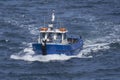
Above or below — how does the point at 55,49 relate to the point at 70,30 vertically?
above

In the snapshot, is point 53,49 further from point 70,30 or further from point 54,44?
point 70,30

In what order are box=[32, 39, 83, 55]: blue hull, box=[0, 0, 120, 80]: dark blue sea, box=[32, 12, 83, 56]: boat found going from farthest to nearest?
box=[32, 39, 83, 55]: blue hull
box=[32, 12, 83, 56]: boat
box=[0, 0, 120, 80]: dark blue sea

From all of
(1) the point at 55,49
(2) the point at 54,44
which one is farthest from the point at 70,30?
(2) the point at 54,44

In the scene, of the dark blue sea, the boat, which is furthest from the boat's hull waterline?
the dark blue sea

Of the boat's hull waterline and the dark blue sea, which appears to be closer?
the dark blue sea

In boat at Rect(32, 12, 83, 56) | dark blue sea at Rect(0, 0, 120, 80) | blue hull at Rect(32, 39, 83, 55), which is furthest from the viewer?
blue hull at Rect(32, 39, 83, 55)

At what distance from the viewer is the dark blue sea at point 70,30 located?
80.8 meters

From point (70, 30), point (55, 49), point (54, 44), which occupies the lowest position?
point (70, 30)

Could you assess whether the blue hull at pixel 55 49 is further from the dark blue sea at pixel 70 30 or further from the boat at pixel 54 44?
the dark blue sea at pixel 70 30

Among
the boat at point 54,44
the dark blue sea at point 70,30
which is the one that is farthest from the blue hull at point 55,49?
the dark blue sea at point 70,30

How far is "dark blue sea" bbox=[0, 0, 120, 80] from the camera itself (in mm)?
80812

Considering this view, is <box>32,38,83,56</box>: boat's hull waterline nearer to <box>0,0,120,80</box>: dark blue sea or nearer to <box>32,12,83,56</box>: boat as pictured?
<box>32,12,83,56</box>: boat

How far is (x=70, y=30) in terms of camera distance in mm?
108562

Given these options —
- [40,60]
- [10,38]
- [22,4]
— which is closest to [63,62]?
[40,60]
